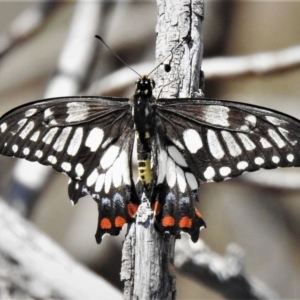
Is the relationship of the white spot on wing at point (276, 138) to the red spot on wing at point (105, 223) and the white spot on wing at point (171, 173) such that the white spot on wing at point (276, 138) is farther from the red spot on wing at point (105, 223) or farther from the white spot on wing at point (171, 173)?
the red spot on wing at point (105, 223)

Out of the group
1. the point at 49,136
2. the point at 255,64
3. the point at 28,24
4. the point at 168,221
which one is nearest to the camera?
the point at 168,221

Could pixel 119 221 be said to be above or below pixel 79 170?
below

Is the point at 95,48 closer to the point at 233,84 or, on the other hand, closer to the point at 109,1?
the point at 109,1

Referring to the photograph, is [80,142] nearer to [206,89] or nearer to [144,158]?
[144,158]

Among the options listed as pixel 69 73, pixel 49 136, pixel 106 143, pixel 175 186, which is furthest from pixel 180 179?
pixel 69 73

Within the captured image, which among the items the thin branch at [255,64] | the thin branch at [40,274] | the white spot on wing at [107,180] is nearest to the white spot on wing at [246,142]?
the white spot on wing at [107,180]

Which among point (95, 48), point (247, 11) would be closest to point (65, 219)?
point (95, 48)

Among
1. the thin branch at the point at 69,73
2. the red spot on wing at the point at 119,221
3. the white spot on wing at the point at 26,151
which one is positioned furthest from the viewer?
the thin branch at the point at 69,73
